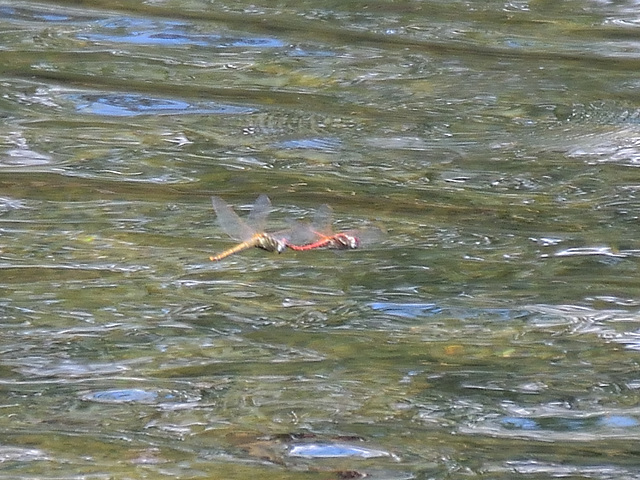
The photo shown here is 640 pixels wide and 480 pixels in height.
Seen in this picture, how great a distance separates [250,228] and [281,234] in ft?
0.23

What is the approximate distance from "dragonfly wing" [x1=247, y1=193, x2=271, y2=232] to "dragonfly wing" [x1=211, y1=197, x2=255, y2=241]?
0.03 m

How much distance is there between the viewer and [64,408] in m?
2.19

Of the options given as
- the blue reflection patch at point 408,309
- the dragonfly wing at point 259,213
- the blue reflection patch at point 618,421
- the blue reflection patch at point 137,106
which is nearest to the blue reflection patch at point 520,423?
the blue reflection patch at point 618,421

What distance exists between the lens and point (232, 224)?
9.16 ft

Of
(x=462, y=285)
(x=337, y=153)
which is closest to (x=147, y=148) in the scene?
(x=337, y=153)

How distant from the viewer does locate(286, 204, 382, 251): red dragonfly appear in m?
2.74

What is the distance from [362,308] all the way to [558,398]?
0.48 m

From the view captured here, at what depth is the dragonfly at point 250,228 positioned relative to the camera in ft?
8.82

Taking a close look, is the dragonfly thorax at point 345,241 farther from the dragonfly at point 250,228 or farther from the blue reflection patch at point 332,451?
the blue reflection patch at point 332,451

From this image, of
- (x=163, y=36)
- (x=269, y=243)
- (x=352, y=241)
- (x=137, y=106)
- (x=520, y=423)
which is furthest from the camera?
(x=163, y=36)

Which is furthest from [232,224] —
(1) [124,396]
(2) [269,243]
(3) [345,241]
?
(1) [124,396]

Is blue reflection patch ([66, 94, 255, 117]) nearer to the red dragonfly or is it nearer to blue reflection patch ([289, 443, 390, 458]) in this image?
the red dragonfly

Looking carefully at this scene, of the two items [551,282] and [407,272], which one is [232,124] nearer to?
[407,272]

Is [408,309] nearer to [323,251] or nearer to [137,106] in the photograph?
[323,251]
